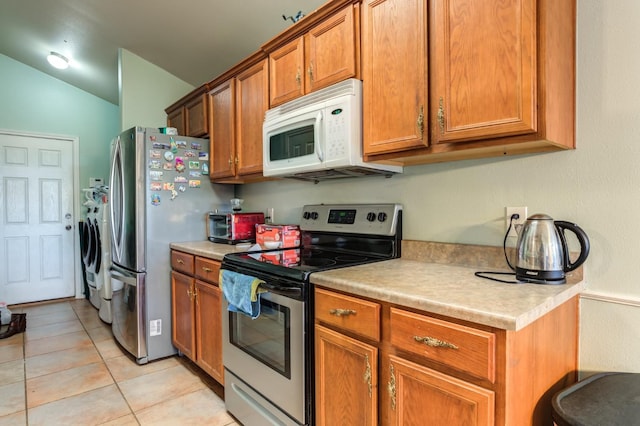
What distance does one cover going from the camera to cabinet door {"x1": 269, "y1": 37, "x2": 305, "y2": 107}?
1965 millimetres

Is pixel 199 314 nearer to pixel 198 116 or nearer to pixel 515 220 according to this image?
pixel 198 116

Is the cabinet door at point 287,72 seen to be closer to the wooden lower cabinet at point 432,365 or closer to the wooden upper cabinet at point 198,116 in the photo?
the wooden upper cabinet at point 198,116

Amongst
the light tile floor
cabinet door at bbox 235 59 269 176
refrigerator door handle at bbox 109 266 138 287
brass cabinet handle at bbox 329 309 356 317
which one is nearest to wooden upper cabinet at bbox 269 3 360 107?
cabinet door at bbox 235 59 269 176

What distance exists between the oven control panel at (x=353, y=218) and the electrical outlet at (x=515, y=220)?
0.52 meters

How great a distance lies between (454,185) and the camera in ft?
5.49

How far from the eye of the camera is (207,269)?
2232 mm

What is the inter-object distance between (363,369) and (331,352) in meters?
0.16

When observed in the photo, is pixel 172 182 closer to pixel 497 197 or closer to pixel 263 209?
pixel 263 209

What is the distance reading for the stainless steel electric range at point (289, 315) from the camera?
147 cm

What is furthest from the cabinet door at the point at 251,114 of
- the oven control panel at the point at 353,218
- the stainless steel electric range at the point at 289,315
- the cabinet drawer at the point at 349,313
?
the cabinet drawer at the point at 349,313

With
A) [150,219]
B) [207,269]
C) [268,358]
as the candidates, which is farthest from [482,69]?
[150,219]

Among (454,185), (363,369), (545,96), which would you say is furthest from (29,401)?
(545,96)

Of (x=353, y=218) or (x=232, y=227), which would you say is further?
(x=232, y=227)

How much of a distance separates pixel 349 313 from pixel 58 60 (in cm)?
429
